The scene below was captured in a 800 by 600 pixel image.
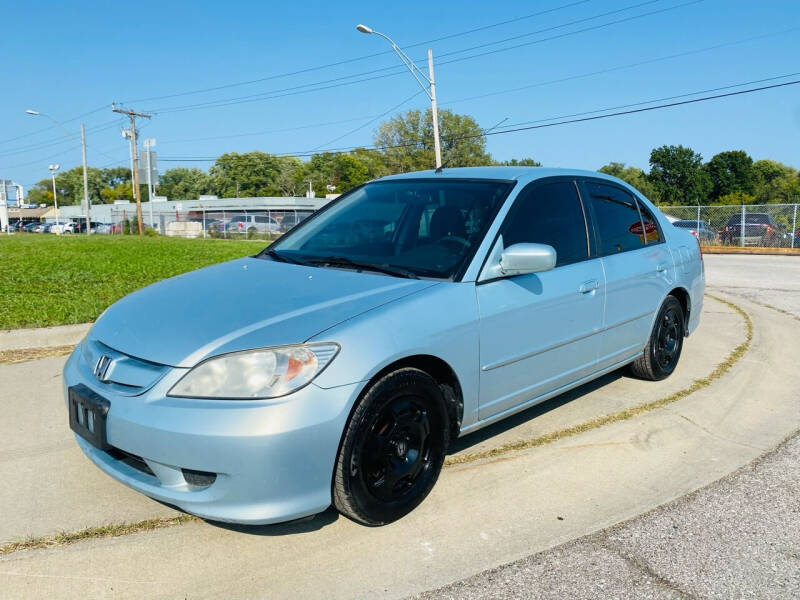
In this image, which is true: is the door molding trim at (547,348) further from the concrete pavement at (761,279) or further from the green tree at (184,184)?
the green tree at (184,184)

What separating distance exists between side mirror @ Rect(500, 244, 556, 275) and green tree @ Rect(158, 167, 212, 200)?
11004 cm

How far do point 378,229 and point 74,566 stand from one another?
2.28 meters

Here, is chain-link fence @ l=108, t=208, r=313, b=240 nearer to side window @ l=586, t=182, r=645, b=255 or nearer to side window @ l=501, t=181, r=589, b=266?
side window @ l=586, t=182, r=645, b=255

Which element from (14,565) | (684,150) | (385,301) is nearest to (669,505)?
(385,301)

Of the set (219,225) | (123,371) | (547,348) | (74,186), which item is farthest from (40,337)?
(74,186)

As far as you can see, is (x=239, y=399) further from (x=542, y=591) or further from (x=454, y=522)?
(x=542, y=591)

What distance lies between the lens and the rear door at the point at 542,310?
11.1 feet

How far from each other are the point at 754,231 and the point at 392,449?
23.8 m

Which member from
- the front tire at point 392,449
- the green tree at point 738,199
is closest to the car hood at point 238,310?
the front tire at point 392,449

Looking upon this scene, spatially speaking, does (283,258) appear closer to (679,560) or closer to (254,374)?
(254,374)

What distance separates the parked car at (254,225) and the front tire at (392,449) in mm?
37204

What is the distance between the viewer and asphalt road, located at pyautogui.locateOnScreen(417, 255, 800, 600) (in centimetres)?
247

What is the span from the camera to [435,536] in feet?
9.38

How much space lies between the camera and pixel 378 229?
12.9 ft
